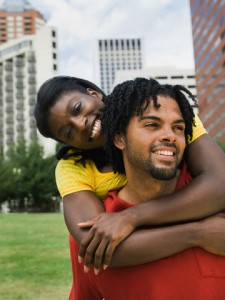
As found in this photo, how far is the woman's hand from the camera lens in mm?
2016

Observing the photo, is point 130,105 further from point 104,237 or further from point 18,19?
point 18,19

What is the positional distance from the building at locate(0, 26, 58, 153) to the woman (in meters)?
87.8

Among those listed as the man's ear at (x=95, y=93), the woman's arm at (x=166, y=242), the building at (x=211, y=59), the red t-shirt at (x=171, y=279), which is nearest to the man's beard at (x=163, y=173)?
the woman's arm at (x=166, y=242)

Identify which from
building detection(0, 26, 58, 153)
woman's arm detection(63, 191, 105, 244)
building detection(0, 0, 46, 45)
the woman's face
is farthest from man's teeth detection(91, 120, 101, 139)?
building detection(0, 0, 46, 45)

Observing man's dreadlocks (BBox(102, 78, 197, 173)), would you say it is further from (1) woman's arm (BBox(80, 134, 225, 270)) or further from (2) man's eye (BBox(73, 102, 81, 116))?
(2) man's eye (BBox(73, 102, 81, 116))

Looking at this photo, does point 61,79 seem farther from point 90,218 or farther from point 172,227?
point 172,227

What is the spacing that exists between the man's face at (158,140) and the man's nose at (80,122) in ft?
2.02

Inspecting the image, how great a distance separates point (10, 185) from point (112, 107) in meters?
49.6

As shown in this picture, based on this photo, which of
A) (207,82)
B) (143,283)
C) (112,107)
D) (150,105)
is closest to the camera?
(143,283)

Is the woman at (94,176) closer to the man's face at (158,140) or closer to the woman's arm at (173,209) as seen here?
the woman's arm at (173,209)

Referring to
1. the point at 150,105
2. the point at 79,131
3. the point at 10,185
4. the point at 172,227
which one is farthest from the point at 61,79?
the point at 10,185

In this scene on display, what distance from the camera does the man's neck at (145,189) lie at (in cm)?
219

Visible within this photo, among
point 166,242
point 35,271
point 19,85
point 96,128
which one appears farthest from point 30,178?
point 166,242

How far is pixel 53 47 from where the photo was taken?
88.4 metres
